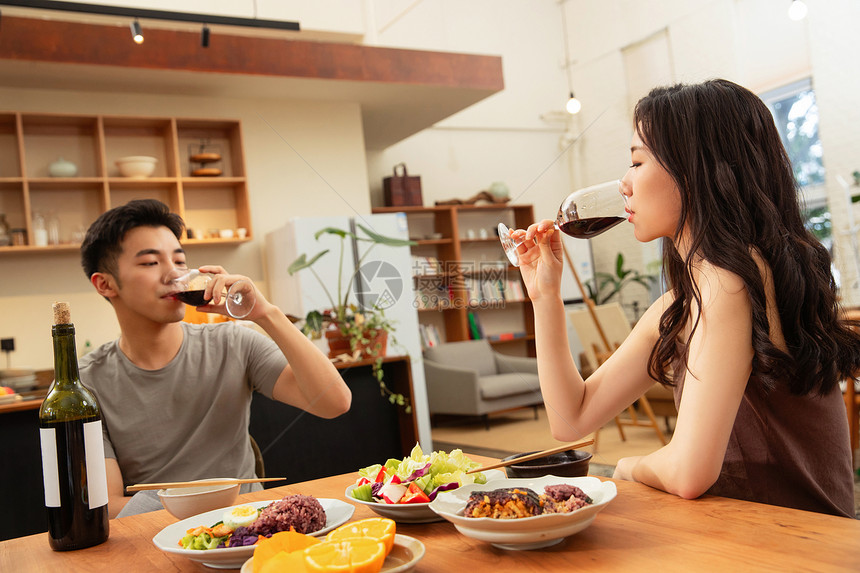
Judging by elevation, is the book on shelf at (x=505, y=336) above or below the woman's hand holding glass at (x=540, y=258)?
below

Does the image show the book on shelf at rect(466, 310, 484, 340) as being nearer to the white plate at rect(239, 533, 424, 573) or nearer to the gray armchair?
the gray armchair

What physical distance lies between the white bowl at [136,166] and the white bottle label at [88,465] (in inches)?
149

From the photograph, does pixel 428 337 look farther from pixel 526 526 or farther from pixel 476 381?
pixel 526 526

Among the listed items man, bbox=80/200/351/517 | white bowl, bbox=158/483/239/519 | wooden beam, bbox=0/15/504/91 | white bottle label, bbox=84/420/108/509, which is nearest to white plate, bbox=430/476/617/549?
white bowl, bbox=158/483/239/519

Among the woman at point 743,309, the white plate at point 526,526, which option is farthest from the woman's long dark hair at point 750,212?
the white plate at point 526,526

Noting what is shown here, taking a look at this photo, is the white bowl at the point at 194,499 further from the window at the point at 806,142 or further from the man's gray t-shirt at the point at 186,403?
the window at the point at 806,142

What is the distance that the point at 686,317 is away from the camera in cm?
114

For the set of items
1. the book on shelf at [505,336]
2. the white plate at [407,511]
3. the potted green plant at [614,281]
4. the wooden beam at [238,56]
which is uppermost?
the wooden beam at [238,56]

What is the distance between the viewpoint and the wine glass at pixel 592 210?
1.15 meters

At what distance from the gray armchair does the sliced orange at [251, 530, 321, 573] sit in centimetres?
454

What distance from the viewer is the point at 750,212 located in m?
1.07

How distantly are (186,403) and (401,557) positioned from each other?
1.02 metres

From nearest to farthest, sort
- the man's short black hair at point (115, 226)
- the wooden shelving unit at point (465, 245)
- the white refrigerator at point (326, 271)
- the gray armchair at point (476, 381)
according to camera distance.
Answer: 1. the man's short black hair at point (115, 226)
2. the white refrigerator at point (326, 271)
3. the gray armchair at point (476, 381)
4. the wooden shelving unit at point (465, 245)

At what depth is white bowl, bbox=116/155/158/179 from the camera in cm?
435
